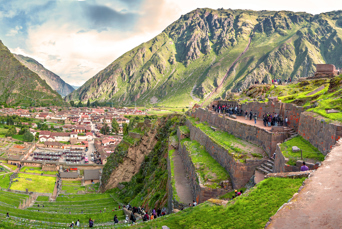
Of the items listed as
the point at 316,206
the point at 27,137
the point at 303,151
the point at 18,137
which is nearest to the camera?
the point at 316,206

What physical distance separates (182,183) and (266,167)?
809 cm

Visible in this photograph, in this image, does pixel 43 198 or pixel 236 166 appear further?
pixel 43 198

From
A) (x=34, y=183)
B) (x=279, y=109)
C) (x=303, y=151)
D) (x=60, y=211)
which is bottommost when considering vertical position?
(x=34, y=183)

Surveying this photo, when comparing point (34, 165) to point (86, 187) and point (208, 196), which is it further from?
point (208, 196)

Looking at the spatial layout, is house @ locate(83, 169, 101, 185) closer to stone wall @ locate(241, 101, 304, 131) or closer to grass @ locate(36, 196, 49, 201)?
grass @ locate(36, 196, 49, 201)

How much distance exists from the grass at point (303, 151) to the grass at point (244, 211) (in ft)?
11.1

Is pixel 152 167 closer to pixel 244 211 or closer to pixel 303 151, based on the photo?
pixel 303 151

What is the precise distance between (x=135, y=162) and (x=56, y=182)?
97.1ft

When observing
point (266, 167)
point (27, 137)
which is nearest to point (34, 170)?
point (27, 137)

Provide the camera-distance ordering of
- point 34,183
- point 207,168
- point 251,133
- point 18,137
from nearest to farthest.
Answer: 1. point 207,168
2. point 251,133
3. point 34,183
4. point 18,137

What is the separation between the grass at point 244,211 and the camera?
9141 millimetres

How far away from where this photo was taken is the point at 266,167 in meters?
16.9

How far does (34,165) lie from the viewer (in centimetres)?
7794

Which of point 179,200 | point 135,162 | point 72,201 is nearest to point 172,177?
point 179,200
